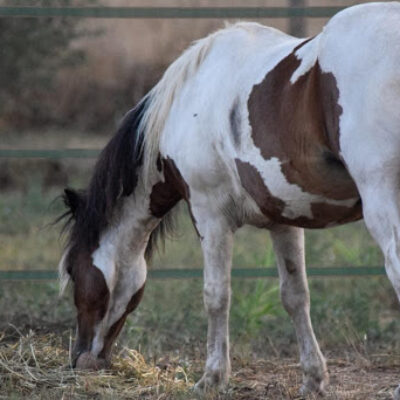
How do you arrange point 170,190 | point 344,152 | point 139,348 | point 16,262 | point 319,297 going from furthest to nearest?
point 16,262, point 319,297, point 139,348, point 170,190, point 344,152

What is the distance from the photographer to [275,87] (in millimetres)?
3762

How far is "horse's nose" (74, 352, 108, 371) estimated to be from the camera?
14.8 ft

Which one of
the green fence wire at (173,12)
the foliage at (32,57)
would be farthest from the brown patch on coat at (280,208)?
the foliage at (32,57)

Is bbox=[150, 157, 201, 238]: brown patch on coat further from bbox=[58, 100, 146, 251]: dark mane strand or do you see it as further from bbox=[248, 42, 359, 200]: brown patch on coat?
bbox=[248, 42, 359, 200]: brown patch on coat

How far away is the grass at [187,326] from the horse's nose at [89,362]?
0.19 feet

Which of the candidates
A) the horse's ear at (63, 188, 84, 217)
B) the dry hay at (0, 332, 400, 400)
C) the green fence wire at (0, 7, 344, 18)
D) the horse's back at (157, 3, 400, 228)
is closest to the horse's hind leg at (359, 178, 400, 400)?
the horse's back at (157, 3, 400, 228)

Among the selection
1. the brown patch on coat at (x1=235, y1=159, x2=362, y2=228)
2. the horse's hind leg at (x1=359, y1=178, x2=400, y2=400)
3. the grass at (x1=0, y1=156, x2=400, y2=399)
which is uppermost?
the horse's hind leg at (x1=359, y1=178, x2=400, y2=400)

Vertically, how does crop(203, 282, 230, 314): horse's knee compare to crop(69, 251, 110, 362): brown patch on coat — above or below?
above

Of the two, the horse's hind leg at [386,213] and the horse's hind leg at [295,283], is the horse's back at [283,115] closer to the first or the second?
the horse's hind leg at [386,213]

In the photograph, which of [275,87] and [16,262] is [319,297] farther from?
[275,87]

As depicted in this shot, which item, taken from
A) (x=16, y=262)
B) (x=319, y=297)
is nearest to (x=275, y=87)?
(x=319, y=297)

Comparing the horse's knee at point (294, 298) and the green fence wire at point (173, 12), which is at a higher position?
the green fence wire at point (173, 12)

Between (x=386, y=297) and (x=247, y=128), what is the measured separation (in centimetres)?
274

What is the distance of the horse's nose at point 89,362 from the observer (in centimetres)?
452
